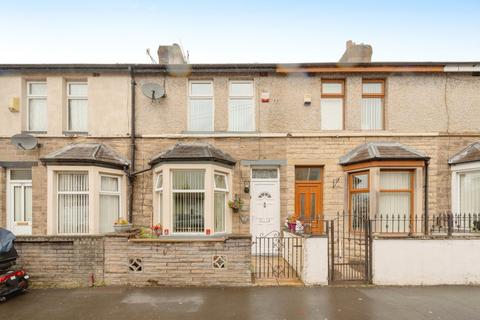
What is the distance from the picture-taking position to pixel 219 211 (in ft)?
26.5

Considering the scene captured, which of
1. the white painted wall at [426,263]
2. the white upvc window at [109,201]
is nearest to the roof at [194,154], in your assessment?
the white upvc window at [109,201]

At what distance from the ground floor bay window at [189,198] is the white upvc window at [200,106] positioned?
5.74 feet

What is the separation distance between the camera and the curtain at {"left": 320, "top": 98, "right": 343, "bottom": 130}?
8844 mm

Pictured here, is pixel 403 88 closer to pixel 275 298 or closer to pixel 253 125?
pixel 253 125

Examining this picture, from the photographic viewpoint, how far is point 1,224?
27.7ft

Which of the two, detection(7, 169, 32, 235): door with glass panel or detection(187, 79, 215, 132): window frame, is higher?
detection(187, 79, 215, 132): window frame

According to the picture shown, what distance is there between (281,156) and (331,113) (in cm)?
224

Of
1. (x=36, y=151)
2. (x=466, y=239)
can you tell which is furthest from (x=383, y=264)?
(x=36, y=151)

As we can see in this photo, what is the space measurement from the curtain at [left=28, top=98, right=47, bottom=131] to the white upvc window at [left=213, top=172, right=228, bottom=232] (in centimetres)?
619

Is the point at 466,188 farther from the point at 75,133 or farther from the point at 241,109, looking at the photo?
the point at 75,133

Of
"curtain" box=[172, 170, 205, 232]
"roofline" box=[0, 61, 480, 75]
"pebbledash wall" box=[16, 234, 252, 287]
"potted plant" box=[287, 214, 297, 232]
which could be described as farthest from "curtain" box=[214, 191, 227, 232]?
"roofline" box=[0, 61, 480, 75]

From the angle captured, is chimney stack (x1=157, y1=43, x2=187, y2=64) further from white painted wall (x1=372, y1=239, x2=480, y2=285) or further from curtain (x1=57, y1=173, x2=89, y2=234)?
white painted wall (x1=372, y1=239, x2=480, y2=285)

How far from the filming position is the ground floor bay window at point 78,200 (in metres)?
7.60

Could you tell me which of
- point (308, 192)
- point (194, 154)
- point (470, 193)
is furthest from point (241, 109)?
point (470, 193)
